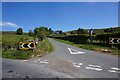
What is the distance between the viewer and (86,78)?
811 cm

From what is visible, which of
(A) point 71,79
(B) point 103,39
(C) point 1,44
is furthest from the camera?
(B) point 103,39

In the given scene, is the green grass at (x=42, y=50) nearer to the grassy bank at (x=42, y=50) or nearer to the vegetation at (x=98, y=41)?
the grassy bank at (x=42, y=50)

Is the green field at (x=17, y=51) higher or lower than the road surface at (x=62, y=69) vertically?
higher

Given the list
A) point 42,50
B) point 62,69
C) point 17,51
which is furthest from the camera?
point 42,50

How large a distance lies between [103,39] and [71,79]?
26.2 metres

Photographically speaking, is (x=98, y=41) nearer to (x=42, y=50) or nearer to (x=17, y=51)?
(x=42, y=50)

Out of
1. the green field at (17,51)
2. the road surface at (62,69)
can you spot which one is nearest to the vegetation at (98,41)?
the green field at (17,51)

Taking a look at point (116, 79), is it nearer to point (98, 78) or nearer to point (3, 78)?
point (98, 78)

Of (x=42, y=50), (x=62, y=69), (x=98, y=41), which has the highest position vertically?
(x=98, y=41)

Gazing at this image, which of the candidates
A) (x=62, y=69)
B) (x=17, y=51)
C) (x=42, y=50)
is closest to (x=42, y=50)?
(x=42, y=50)

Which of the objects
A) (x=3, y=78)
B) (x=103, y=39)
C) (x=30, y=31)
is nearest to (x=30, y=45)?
(x=3, y=78)

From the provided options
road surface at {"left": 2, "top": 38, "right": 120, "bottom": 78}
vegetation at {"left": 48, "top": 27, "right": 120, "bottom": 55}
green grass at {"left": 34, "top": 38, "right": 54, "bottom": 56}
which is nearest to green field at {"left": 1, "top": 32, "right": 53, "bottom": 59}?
green grass at {"left": 34, "top": 38, "right": 54, "bottom": 56}

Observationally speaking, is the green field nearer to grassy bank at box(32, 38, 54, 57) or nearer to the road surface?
grassy bank at box(32, 38, 54, 57)

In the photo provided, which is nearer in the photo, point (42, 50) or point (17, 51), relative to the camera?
point (17, 51)
